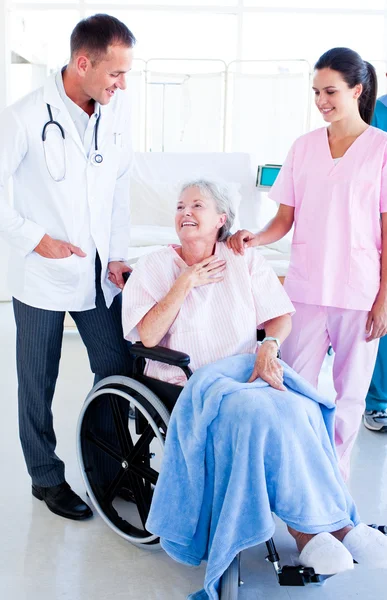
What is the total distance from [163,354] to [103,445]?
17.3 inches

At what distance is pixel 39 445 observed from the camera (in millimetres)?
2240

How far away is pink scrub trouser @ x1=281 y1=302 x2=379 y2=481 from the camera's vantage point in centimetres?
224

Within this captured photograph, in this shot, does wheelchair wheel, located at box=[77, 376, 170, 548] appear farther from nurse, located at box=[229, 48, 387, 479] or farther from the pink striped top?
nurse, located at box=[229, 48, 387, 479]

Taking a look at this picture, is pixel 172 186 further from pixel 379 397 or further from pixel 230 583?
pixel 230 583

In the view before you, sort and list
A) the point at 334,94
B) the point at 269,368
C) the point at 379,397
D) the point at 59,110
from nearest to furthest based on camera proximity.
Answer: the point at 269,368 < the point at 59,110 < the point at 334,94 < the point at 379,397

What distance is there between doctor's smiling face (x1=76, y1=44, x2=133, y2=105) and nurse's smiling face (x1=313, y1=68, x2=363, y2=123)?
0.59 metres

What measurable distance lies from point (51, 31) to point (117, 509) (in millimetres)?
4336

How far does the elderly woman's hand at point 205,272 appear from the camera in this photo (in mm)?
2014

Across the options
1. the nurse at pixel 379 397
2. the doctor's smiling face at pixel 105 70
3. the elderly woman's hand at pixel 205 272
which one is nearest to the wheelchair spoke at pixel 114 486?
the elderly woman's hand at pixel 205 272

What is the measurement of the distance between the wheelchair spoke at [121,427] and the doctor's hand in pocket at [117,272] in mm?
366

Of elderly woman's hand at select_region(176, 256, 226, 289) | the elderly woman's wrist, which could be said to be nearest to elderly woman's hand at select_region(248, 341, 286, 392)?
the elderly woman's wrist

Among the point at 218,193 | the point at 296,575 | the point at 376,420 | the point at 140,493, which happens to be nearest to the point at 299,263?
the point at 218,193

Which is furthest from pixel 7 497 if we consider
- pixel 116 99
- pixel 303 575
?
pixel 116 99

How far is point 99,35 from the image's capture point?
1.90m
